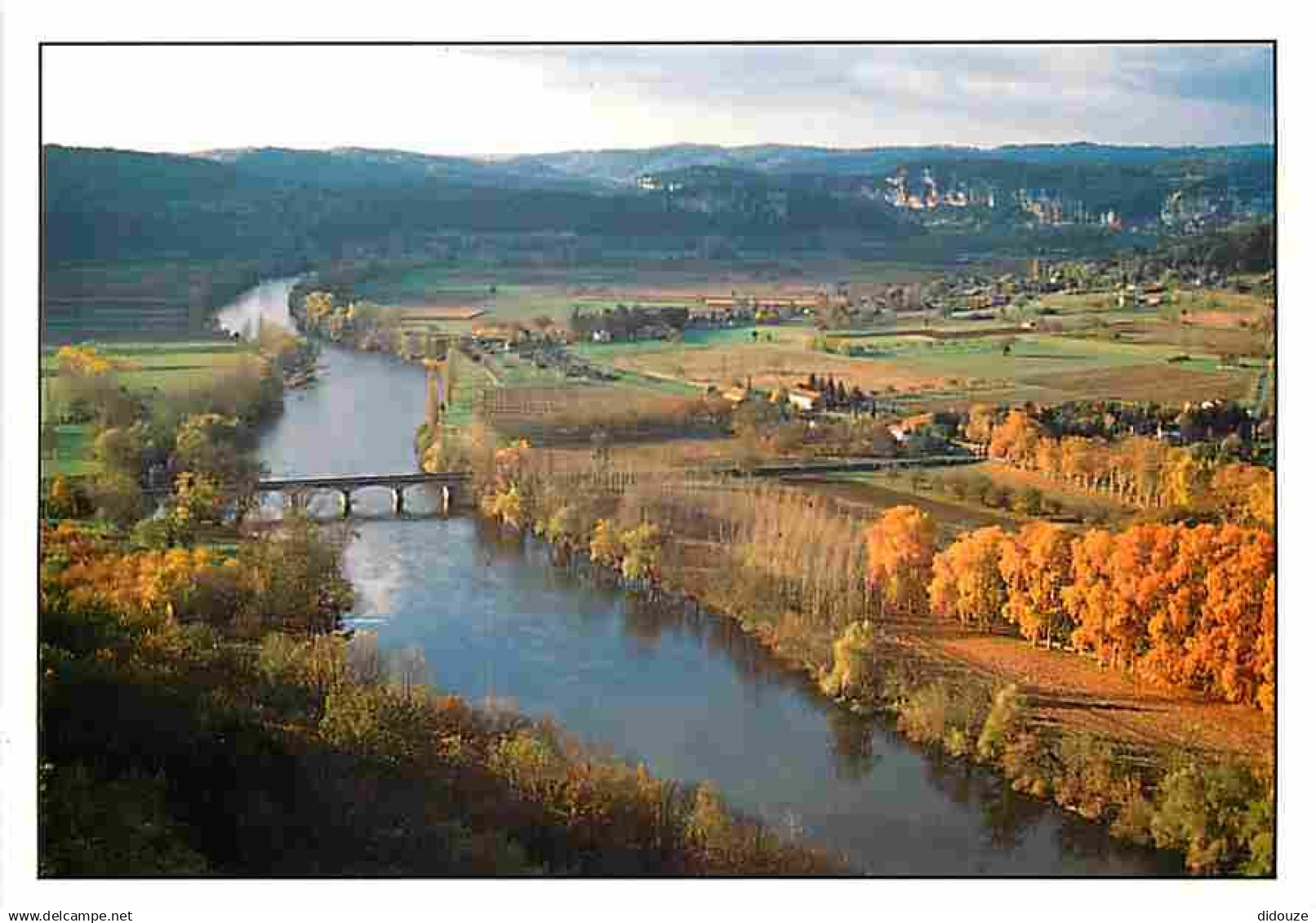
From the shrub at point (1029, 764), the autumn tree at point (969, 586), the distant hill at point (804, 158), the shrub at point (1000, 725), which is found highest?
the distant hill at point (804, 158)

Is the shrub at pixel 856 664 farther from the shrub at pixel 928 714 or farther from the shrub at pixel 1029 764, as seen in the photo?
the shrub at pixel 1029 764

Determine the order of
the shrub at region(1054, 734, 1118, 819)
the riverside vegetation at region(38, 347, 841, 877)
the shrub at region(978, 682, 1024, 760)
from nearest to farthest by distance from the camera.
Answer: the riverside vegetation at region(38, 347, 841, 877) < the shrub at region(1054, 734, 1118, 819) < the shrub at region(978, 682, 1024, 760)

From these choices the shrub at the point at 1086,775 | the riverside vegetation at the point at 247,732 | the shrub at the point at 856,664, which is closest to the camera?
the riverside vegetation at the point at 247,732

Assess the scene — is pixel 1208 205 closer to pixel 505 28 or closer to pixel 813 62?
pixel 813 62

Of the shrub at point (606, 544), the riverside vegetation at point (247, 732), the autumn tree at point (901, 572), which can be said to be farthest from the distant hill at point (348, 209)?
the autumn tree at point (901, 572)

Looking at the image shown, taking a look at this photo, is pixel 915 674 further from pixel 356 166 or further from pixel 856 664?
pixel 356 166

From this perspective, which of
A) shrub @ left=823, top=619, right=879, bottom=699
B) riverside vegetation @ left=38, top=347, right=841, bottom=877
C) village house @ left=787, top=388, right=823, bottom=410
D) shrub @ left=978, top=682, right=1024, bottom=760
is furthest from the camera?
village house @ left=787, top=388, right=823, bottom=410

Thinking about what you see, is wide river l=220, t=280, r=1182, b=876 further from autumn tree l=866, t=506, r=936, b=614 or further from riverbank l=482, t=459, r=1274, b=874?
autumn tree l=866, t=506, r=936, b=614

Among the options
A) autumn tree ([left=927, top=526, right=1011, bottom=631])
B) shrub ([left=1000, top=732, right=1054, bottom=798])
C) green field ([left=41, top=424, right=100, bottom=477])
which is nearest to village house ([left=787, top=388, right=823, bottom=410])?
autumn tree ([left=927, top=526, right=1011, bottom=631])
